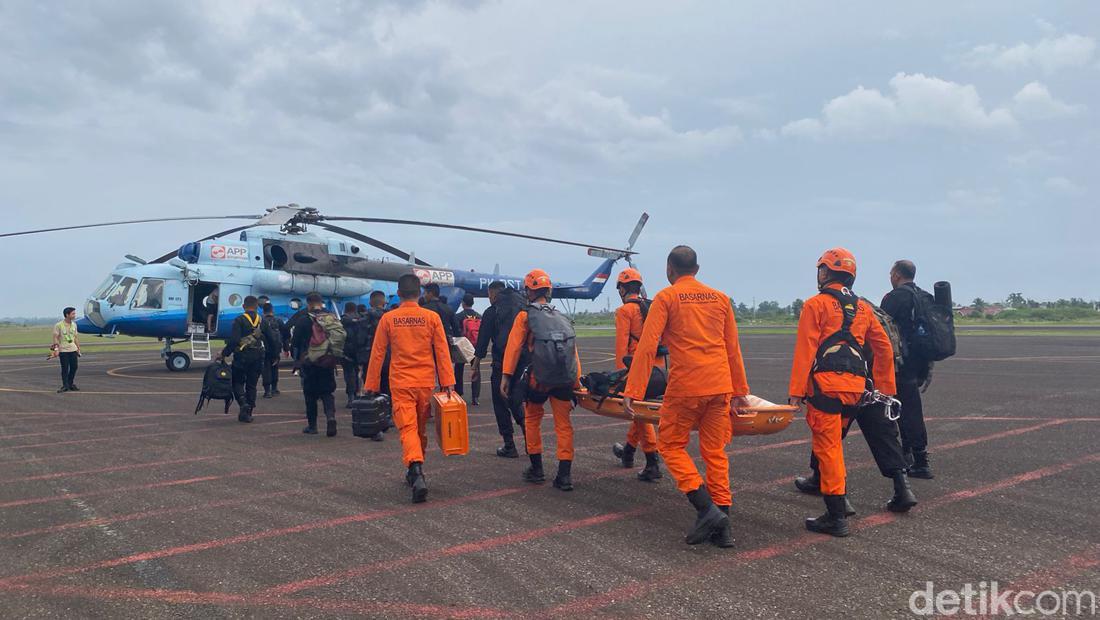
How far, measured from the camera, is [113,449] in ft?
25.2

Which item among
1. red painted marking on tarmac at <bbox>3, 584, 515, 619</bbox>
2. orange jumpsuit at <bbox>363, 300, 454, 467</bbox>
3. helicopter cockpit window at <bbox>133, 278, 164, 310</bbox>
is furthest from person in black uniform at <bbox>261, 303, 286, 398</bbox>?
red painted marking on tarmac at <bbox>3, 584, 515, 619</bbox>

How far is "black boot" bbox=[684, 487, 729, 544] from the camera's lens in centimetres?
435

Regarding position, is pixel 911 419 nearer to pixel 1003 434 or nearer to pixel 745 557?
pixel 1003 434

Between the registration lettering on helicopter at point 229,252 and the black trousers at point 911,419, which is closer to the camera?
the black trousers at point 911,419

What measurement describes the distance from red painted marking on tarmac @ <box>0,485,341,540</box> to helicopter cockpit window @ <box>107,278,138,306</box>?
1408 cm

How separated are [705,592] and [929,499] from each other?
2.84 m

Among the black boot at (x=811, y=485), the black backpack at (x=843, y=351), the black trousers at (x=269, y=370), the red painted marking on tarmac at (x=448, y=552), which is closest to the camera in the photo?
the red painted marking on tarmac at (x=448, y=552)

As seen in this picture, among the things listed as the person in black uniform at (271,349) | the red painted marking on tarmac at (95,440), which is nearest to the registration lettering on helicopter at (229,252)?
the person in black uniform at (271,349)

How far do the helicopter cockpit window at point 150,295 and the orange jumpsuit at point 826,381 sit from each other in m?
16.9

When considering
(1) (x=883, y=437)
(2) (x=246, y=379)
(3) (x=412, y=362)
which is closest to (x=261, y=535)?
(3) (x=412, y=362)

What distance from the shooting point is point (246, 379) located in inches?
396

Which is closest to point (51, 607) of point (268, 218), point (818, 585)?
point (818, 585)

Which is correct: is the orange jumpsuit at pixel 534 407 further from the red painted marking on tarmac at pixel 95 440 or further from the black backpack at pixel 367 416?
the red painted marking on tarmac at pixel 95 440

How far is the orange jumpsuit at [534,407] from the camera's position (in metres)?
5.93
